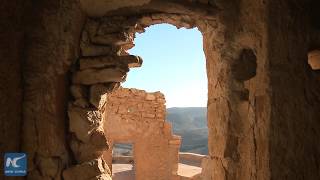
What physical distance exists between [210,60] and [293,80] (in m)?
0.91

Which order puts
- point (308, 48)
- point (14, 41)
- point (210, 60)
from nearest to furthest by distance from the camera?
point (14, 41) → point (308, 48) → point (210, 60)

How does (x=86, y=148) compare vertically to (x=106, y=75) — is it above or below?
below

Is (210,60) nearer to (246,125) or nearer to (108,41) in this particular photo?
(246,125)

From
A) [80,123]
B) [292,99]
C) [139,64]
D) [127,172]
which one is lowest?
[127,172]

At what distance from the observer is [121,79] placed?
110 inches

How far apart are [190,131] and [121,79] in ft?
77.2

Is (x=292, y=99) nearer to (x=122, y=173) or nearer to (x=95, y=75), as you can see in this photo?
(x=95, y=75)

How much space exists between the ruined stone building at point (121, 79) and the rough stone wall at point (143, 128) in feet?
15.9

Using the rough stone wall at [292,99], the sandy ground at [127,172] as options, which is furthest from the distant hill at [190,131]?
the rough stone wall at [292,99]

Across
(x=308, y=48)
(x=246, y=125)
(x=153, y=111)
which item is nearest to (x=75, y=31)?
(x=246, y=125)

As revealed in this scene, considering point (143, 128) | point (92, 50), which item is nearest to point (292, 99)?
point (92, 50)

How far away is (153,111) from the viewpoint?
26.0 feet
